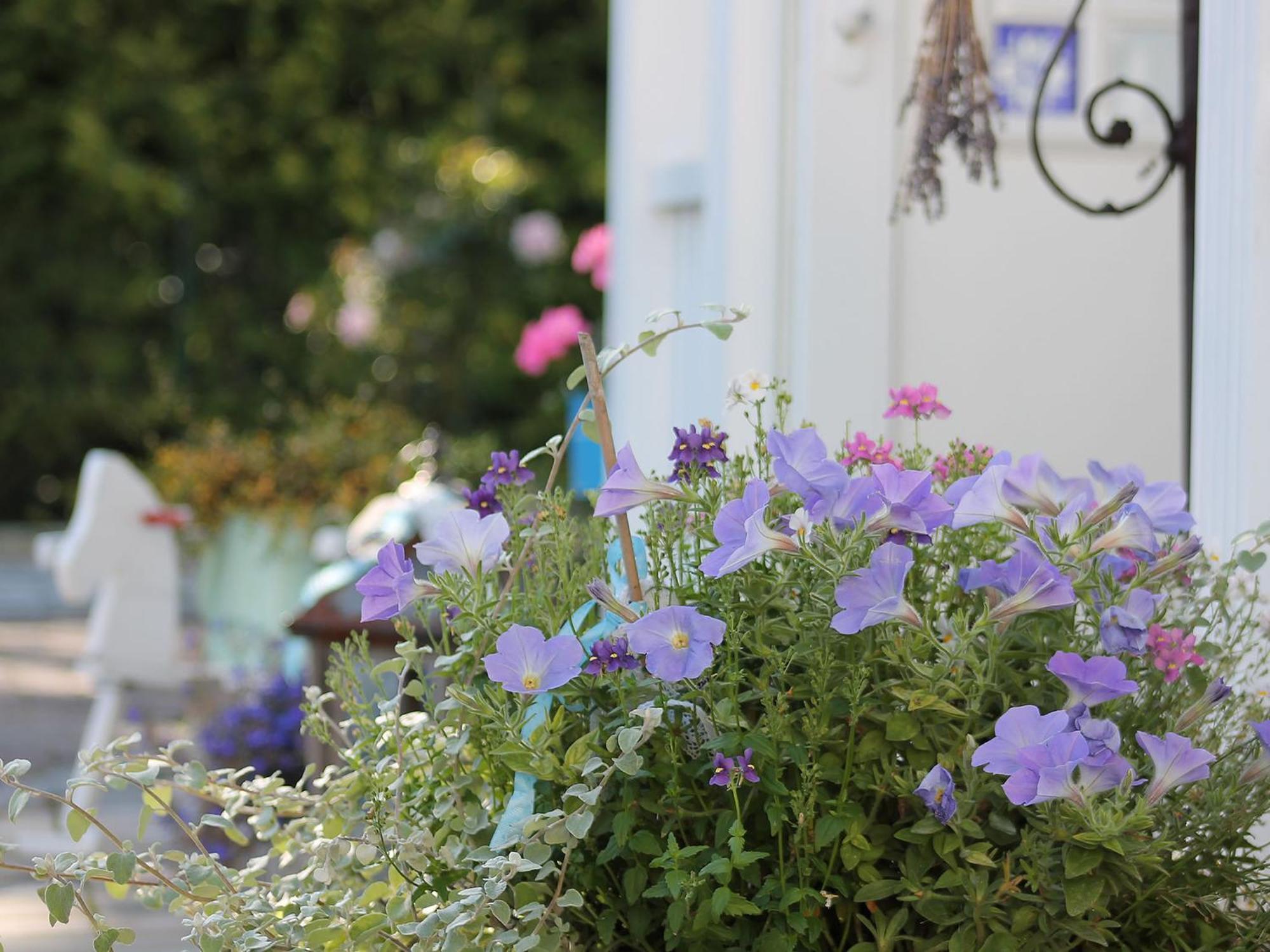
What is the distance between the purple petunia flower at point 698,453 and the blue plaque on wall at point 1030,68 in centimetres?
166

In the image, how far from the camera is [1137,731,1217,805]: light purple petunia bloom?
0.82 meters

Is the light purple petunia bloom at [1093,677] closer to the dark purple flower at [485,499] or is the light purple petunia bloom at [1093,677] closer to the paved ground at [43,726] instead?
the dark purple flower at [485,499]

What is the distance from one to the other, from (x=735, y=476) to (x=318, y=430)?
3.42 metres

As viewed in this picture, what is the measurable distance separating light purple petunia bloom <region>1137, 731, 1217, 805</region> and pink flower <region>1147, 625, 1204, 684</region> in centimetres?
9

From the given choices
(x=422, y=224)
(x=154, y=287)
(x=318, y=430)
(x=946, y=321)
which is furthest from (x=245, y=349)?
(x=946, y=321)

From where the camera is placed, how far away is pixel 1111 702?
897 mm

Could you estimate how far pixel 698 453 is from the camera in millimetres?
920

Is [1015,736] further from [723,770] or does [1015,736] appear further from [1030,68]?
[1030,68]

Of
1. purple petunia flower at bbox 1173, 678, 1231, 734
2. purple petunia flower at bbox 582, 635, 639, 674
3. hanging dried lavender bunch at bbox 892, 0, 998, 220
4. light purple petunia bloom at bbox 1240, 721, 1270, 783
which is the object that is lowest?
light purple petunia bloom at bbox 1240, 721, 1270, 783

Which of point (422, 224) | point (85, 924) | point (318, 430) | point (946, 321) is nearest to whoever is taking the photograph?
point (946, 321)

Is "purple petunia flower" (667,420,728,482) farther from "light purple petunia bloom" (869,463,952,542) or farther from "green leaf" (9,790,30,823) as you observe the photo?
"green leaf" (9,790,30,823)

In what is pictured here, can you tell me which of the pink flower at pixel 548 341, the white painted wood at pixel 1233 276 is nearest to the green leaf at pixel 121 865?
the white painted wood at pixel 1233 276

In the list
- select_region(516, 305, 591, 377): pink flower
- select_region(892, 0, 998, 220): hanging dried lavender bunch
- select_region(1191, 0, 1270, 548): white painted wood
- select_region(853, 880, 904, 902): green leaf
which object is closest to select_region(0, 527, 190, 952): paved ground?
select_region(853, 880, 904, 902): green leaf

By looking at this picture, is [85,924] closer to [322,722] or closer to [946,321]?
[946,321]
